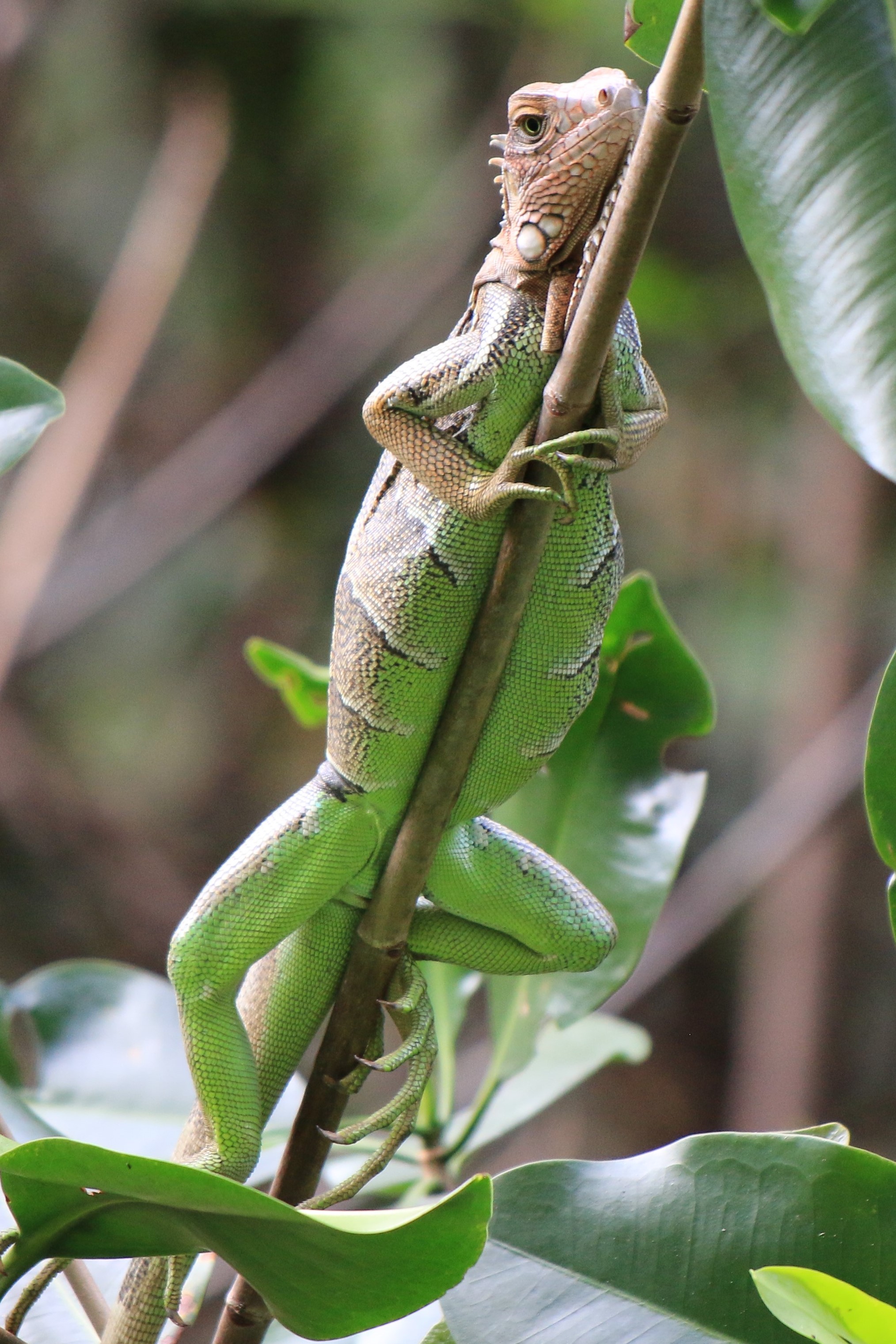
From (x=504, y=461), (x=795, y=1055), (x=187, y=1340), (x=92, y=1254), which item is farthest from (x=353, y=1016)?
(x=187, y=1340)

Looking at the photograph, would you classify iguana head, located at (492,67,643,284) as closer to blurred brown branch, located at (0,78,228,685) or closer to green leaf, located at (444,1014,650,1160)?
green leaf, located at (444,1014,650,1160)

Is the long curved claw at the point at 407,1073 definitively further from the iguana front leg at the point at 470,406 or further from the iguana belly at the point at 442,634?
the iguana front leg at the point at 470,406

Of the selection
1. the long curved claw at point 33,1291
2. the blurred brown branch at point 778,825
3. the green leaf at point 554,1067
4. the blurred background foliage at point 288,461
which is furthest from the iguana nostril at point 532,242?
the blurred background foliage at point 288,461

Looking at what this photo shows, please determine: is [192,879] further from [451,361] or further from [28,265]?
[451,361]

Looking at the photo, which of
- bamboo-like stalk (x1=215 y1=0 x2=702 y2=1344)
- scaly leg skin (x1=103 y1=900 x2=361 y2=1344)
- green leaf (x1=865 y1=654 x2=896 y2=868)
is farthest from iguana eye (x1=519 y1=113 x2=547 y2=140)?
scaly leg skin (x1=103 y1=900 x2=361 y2=1344)

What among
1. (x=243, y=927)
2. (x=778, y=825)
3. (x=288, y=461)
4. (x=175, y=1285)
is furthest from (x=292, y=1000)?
(x=288, y=461)
